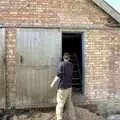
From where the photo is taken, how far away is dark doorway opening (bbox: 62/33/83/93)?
44.8ft

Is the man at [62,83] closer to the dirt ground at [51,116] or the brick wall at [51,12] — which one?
the dirt ground at [51,116]

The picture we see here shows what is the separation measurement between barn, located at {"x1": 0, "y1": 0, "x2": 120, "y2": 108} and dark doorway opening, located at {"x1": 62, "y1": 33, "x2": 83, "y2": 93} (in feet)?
2.54

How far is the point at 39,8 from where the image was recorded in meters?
12.3

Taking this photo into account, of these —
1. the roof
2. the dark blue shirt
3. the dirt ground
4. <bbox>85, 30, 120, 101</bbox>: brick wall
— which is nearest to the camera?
the dark blue shirt

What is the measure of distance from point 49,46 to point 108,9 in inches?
85.2

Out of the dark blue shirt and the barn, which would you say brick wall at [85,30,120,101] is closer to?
the barn

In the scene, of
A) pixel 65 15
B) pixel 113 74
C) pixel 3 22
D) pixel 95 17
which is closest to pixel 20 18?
pixel 3 22

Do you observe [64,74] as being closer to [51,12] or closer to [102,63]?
[102,63]

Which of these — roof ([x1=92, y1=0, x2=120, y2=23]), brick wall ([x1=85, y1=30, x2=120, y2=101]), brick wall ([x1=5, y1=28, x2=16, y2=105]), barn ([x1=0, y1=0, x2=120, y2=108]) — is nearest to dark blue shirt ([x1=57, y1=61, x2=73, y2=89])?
barn ([x1=0, y1=0, x2=120, y2=108])

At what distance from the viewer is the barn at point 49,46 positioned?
12.1 meters

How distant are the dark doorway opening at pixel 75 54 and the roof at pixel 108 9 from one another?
4.52 feet

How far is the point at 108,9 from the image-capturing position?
12.5m

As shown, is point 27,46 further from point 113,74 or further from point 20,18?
point 113,74

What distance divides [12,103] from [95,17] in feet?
12.1
